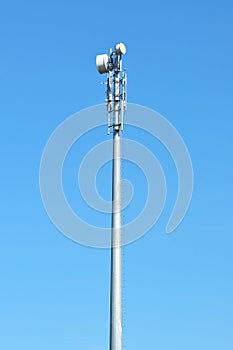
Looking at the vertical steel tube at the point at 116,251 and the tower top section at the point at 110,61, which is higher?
the tower top section at the point at 110,61

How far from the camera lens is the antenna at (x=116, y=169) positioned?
114 feet

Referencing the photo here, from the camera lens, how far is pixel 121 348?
34312 mm

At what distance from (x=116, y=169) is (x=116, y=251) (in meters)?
3.88

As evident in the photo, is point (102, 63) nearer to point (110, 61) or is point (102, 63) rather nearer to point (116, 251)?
point (110, 61)

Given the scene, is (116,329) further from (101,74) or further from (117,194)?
(101,74)

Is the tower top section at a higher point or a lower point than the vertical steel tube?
higher

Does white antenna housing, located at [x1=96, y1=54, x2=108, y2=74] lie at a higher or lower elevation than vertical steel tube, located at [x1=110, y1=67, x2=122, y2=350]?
higher

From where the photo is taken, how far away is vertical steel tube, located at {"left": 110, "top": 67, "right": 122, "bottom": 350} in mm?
34531

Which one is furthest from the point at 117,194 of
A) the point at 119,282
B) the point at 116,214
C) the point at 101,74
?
the point at 101,74

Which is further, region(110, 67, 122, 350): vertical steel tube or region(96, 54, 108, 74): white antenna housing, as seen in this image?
region(96, 54, 108, 74): white antenna housing

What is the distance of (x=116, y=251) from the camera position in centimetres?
3538

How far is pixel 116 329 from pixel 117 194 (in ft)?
19.7

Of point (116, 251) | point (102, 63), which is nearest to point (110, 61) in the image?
point (102, 63)

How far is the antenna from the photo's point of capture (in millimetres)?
34625
